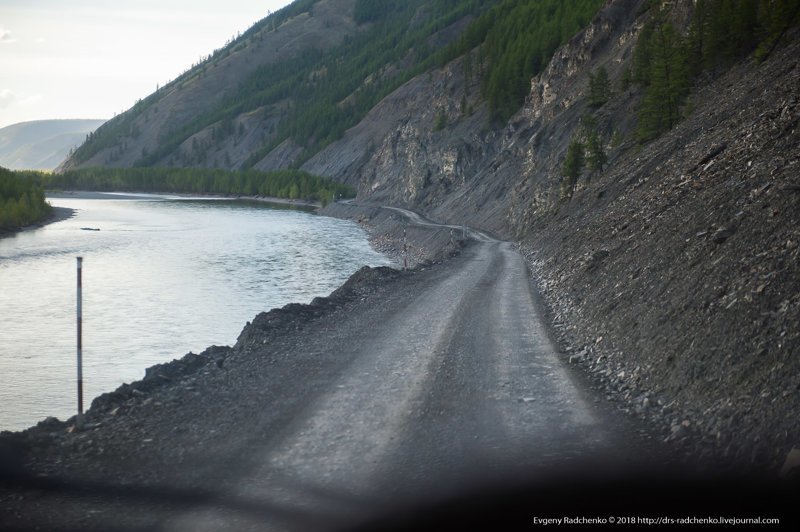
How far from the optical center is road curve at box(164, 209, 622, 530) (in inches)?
309

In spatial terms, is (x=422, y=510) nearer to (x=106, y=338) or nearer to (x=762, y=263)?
(x=762, y=263)

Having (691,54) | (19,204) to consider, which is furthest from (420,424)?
(19,204)

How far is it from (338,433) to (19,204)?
7955 cm

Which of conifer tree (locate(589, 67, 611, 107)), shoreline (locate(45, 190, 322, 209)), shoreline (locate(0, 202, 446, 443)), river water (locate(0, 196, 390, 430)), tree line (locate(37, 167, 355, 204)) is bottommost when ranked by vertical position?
river water (locate(0, 196, 390, 430))

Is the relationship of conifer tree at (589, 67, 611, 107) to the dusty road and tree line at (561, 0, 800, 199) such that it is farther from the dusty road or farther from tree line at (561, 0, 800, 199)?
the dusty road

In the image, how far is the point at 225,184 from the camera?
162625 millimetres

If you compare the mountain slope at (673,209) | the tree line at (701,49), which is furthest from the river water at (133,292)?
the tree line at (701,49)

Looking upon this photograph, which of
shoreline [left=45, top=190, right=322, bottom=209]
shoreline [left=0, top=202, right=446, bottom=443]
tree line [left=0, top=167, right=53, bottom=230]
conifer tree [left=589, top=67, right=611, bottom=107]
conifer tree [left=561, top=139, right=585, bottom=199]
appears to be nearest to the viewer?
shoreline [left=0, top=202, right=446, bottom=443]

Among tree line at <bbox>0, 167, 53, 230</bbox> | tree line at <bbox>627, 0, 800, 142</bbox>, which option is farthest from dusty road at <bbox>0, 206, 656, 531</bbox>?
tree line at <bbox>0, 167, 53, 230</bbox>

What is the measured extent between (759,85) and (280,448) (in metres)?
27.0

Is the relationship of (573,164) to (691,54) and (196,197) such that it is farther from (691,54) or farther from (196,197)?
(196,197)

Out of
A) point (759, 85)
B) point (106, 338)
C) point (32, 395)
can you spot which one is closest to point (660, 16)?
point (759, 85)

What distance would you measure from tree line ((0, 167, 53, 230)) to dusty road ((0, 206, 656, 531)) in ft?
227

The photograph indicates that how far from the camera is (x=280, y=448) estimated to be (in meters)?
9.07
